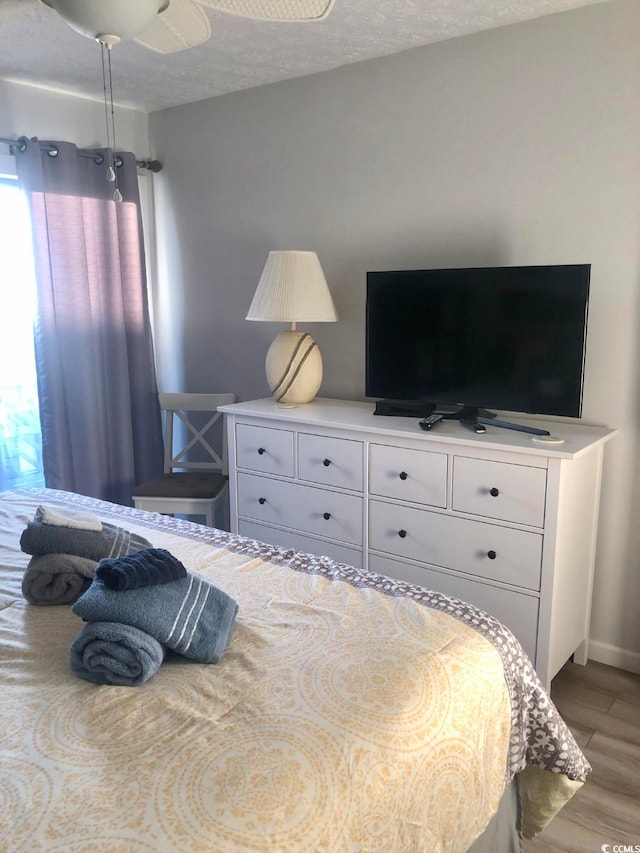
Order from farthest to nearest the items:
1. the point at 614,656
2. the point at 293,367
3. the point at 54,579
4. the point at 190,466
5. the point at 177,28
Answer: the point at 190,466 → the point at 293,367 → the point at 614,656 → the point at 177,28 → the point at 54,579

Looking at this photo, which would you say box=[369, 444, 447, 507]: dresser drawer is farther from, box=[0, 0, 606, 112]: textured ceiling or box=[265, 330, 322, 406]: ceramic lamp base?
box=[0, 0, 606, 112]: textured ceiling

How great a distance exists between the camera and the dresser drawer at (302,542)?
281cm

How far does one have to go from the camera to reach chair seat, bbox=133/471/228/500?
3.36m

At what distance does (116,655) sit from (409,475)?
1.55 metres

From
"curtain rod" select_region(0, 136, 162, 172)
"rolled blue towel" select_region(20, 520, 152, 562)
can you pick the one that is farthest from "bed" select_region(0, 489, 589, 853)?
"curtain rod" select_region(0, 136, 162, 172)

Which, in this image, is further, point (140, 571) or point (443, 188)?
point (443, 188)

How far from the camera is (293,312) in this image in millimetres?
2906

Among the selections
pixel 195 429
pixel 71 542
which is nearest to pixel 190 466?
pixel 195 429

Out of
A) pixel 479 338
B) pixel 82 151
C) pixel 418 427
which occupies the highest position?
pixel 82 151

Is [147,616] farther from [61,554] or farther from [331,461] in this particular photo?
[331,461]

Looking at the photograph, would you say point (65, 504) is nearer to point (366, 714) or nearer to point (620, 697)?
point (366, 714)

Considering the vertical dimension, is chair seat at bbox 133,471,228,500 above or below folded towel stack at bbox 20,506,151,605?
below

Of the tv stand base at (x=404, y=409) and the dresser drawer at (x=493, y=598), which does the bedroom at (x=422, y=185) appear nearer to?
the tv stand base at (x=404, y=409)

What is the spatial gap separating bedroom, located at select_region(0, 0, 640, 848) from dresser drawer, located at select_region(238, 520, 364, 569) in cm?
77
